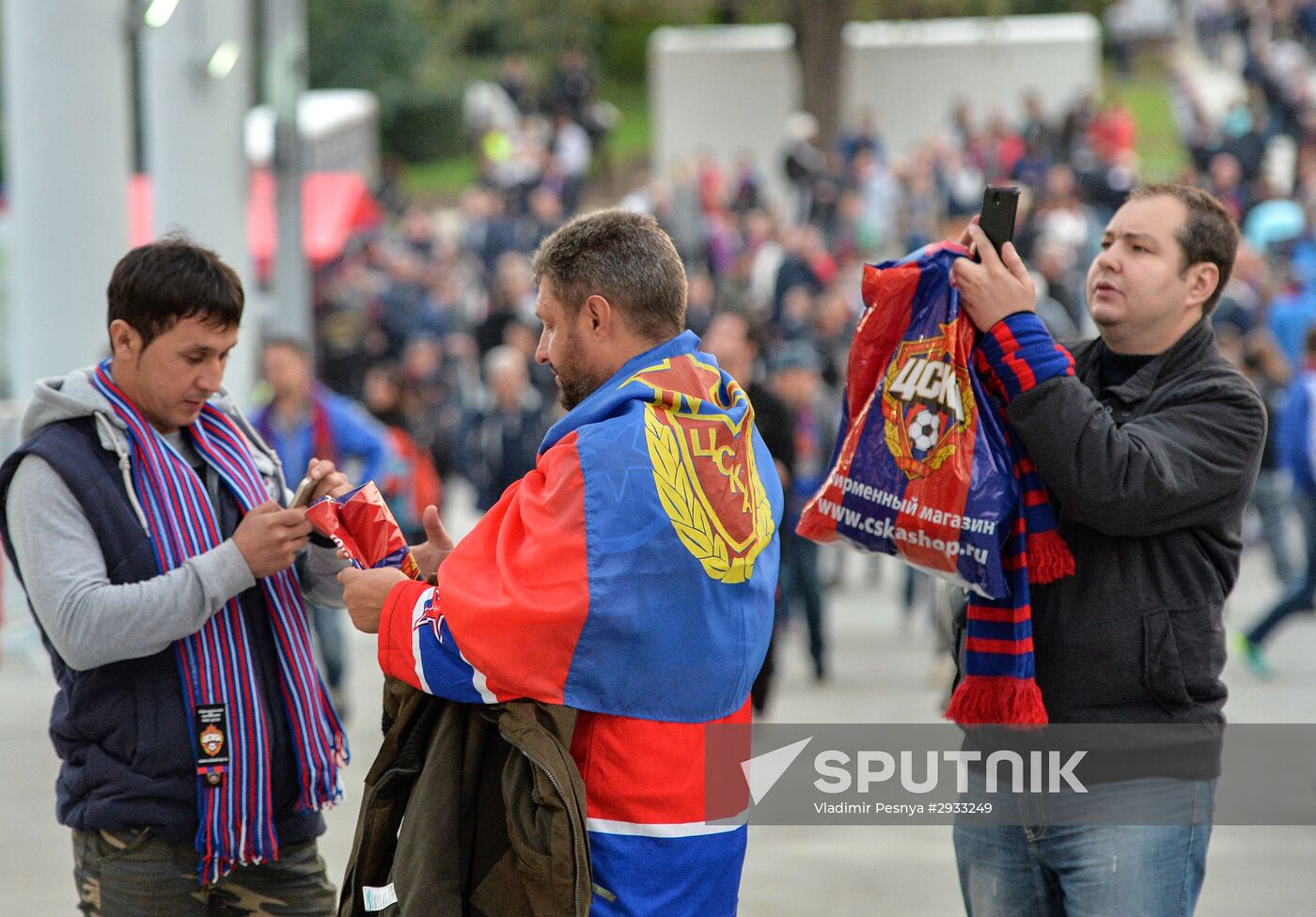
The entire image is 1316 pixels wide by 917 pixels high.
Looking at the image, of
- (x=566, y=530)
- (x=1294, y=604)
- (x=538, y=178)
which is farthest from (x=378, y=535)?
(x=538, y=178)

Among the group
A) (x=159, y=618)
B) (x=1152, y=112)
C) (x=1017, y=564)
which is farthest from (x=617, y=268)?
(x=1152, y=112)

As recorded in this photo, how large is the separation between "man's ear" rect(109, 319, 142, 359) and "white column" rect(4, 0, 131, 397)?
4841 millimetres

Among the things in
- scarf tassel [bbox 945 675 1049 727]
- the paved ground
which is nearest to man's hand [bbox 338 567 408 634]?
scarf tassel [bbox 945 675 1049 727]

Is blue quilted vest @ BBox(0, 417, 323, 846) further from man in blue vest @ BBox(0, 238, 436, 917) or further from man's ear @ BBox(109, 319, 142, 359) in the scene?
man's ear @ BBox(109, 319, 142, 359)

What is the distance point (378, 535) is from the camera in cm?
283

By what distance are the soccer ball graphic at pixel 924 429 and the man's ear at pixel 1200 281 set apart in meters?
0.58

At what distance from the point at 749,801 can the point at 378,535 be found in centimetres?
87

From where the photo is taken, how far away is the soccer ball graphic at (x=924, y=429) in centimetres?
294

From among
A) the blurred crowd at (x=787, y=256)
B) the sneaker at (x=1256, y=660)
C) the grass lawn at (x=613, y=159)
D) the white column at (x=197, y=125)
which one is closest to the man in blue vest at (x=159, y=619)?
the blurred crowd at (x=787, y=256)

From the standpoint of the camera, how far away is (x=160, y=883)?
9.63 ft

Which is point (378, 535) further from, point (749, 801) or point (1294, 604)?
point (1294, 604)

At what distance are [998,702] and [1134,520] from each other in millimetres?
446

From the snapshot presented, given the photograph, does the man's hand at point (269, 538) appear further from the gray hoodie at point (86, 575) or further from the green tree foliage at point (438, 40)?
the green tree foliage at point (438, 40)

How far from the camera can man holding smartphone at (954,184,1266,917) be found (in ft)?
9.29
